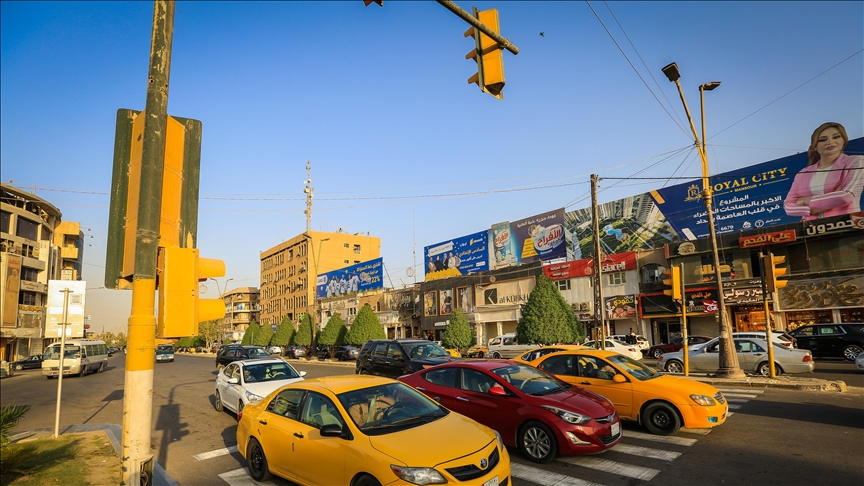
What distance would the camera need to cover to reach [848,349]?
2184 cm

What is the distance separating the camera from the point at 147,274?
3.79m

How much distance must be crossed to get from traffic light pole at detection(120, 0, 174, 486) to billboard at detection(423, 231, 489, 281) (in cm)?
4632

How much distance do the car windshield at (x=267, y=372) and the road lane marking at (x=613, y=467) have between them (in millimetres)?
7750

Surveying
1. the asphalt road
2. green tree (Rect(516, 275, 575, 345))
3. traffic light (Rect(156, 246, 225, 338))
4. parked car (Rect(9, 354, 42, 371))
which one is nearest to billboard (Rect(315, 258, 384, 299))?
parked car (Rect(9, 354, 42, 371))

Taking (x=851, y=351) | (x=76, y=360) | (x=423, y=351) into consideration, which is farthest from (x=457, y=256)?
(x=423, y=351)

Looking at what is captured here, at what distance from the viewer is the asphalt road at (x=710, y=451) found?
6562mm

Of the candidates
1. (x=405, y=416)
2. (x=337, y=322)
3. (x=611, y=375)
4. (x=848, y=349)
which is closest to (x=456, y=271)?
(x=337, y=322)

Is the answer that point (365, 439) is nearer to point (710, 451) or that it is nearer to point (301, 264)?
point (710, 451)

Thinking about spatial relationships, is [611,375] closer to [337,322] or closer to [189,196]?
[189,196]

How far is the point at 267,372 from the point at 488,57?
979 cm

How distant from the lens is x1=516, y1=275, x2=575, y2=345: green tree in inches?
1220

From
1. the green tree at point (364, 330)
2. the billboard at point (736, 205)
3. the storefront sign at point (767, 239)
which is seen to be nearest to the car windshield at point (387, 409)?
the billboard at point (736, 205)

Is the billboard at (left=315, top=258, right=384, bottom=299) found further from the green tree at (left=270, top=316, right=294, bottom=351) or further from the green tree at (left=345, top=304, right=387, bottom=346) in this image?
the green tree at (left=345, top=304, right=387, bottom=346)

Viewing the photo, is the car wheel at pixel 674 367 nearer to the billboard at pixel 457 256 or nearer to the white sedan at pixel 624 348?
the white sedan at pixel 624 348
